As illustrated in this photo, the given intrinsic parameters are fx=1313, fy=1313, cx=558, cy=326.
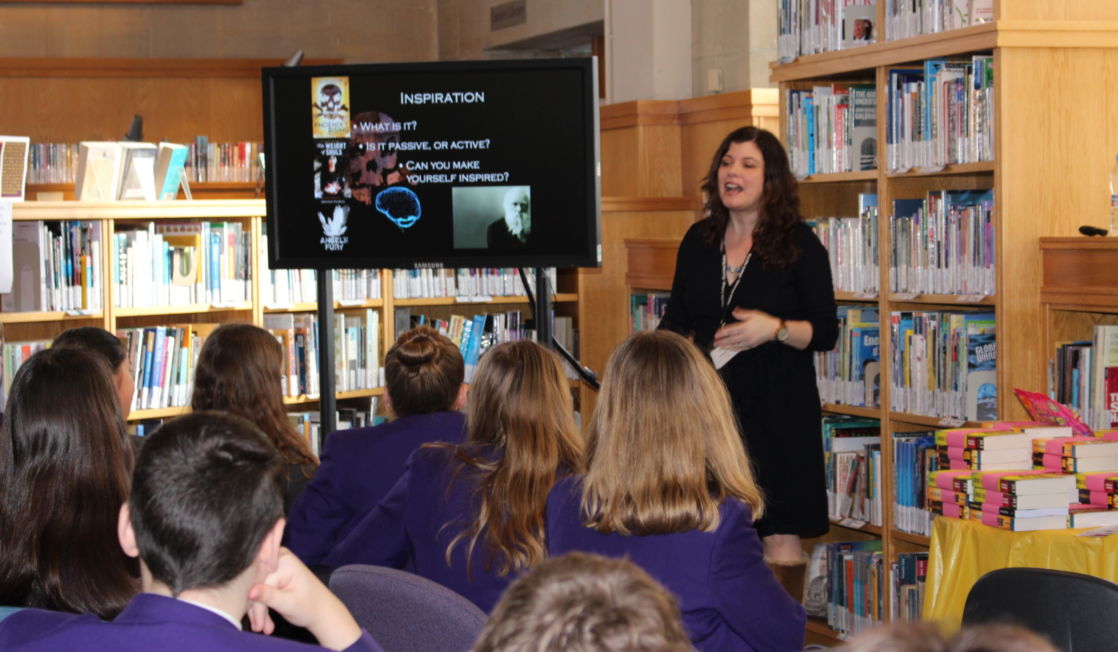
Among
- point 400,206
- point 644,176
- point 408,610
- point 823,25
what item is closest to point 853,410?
point 823,25

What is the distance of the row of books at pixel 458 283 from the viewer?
583 cm

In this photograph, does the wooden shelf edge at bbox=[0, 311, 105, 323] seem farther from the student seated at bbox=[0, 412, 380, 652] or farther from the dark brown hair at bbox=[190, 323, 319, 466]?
the student seated at bbox=[0, 412, 380, 652]

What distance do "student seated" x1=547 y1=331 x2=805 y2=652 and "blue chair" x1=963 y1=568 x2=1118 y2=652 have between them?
32cm

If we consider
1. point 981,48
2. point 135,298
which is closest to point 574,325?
point 135,298

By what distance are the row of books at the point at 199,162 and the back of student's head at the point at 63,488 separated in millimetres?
7051

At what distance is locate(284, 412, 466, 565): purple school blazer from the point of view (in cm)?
322

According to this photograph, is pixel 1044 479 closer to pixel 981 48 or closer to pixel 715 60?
pixel 981 48

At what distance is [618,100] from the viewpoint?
708 cm

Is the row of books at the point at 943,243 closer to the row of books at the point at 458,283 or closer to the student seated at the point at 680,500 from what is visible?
the student seated at the point at 680,500

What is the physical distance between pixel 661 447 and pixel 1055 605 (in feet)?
2.27

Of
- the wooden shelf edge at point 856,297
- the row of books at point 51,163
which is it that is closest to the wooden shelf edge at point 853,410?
the wooden shelf edge at point 856,297

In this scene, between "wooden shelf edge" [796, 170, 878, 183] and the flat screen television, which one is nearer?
the flat screen television

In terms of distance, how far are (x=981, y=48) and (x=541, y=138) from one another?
1.31 m

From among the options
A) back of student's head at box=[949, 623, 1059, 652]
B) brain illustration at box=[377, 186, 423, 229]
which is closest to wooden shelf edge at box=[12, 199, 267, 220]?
brain illustration at box=[377, 186, 423, 229]
